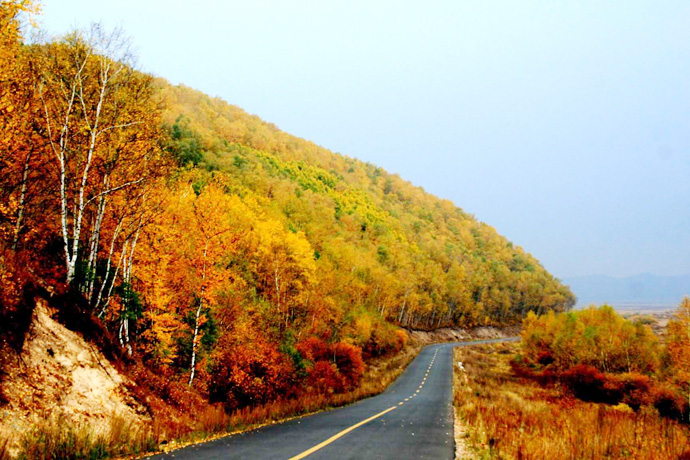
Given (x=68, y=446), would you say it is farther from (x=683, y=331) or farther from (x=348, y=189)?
(x=348, y=189)

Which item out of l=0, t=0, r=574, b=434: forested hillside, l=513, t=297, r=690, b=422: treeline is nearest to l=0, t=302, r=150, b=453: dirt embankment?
l=0, t=0, r=574, b=434: forested hillside

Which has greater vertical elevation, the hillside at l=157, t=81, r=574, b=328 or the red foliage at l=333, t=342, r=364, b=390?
the hillside at l=157, t=81, r=574, b=328

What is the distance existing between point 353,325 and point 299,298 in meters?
14.2

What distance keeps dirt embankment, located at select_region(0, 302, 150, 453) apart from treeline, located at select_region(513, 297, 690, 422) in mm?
40406

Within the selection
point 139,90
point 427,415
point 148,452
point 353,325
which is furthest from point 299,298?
point 148,452

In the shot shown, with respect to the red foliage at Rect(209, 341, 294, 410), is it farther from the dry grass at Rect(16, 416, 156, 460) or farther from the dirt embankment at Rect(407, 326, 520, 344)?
the dirt embankment at Rect(407, 326, 520, 344)

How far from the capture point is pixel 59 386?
10648 mm

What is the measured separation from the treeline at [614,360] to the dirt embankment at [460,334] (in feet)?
69.3

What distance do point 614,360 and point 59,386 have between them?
65.7 meters

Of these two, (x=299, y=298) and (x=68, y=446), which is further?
(x=299, y=298)

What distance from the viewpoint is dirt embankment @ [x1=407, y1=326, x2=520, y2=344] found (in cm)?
9043

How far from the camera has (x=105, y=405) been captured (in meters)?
11.5

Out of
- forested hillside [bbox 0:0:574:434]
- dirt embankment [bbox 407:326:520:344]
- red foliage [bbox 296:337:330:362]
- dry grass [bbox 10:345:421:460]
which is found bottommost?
dirt embankment [bbox 407:326:520:344]

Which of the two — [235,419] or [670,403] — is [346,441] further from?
[670,403]
